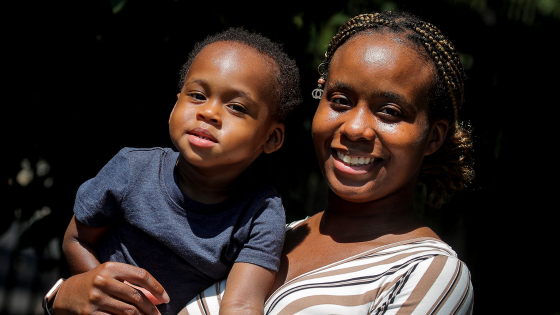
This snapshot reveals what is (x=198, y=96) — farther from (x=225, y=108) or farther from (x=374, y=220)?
(x=374, y=220)

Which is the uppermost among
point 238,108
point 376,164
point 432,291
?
point 238,108

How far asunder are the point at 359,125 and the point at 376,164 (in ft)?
0.54

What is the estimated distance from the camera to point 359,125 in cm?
214

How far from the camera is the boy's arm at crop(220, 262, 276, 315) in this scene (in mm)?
2039

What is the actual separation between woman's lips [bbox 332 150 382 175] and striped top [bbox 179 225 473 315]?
0.30 m

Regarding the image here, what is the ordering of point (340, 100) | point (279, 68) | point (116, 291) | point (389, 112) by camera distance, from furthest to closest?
point (279, 68)
point (340, 100)
point (389, 112)
point (116, 291)

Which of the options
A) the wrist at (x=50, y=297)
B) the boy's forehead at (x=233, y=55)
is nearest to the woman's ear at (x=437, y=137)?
the boy's forehead at (x=233, y=55)

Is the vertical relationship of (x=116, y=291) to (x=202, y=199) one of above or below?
below

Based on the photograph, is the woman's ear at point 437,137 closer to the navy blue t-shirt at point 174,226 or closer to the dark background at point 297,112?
the navy blue t-shirt at point 174,226

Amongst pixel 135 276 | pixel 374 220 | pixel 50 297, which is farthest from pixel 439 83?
pixel 50 297

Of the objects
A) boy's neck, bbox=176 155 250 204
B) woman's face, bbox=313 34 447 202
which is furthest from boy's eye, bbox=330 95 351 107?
boy's neck, bbox=176 155 250 204

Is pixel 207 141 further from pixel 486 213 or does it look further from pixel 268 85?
pixel 486 213

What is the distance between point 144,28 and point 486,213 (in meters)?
2.28

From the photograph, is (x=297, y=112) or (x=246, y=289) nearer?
(x=246, y=289)
